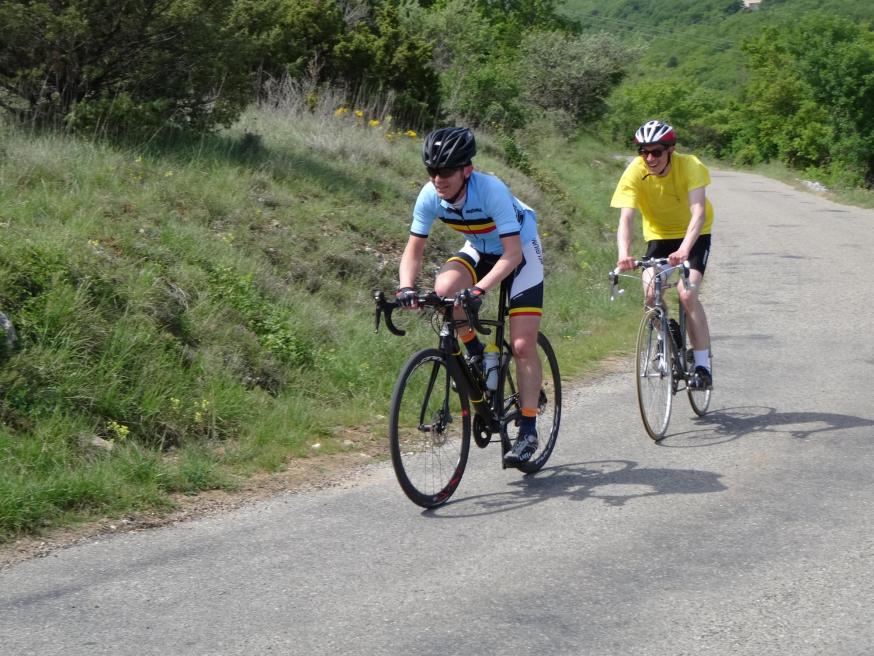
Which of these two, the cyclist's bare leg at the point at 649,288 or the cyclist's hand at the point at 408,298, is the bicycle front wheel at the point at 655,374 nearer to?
the cyclist's bare leg at the point at 649,288

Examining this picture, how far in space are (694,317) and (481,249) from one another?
2.37 meters

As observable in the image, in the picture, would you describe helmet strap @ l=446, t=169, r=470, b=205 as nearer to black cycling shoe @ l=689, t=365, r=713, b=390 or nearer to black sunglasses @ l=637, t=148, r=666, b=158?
black sunglasses @ l=637, t=148, r=666, b=158

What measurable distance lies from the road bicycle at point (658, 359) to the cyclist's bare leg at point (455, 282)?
1510mm

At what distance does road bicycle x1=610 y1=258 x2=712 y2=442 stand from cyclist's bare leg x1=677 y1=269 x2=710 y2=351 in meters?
0.15

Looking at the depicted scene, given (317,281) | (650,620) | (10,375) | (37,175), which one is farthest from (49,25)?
(650,620)

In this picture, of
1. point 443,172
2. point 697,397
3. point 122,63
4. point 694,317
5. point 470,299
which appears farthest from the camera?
point 122,63

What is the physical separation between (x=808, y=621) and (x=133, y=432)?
420 centimetres

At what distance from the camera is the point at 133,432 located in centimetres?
680

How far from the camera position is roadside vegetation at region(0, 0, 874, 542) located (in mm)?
6633

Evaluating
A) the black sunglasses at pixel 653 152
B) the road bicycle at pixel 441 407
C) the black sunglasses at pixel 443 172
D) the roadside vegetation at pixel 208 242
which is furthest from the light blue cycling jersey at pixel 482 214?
the roadside vegetation at pixel 208 242

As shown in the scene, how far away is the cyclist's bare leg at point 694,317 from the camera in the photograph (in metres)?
8.05

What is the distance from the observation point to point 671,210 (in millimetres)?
8062

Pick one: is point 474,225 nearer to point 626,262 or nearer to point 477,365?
point 477,365

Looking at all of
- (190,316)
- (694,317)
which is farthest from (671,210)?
(190,316)
